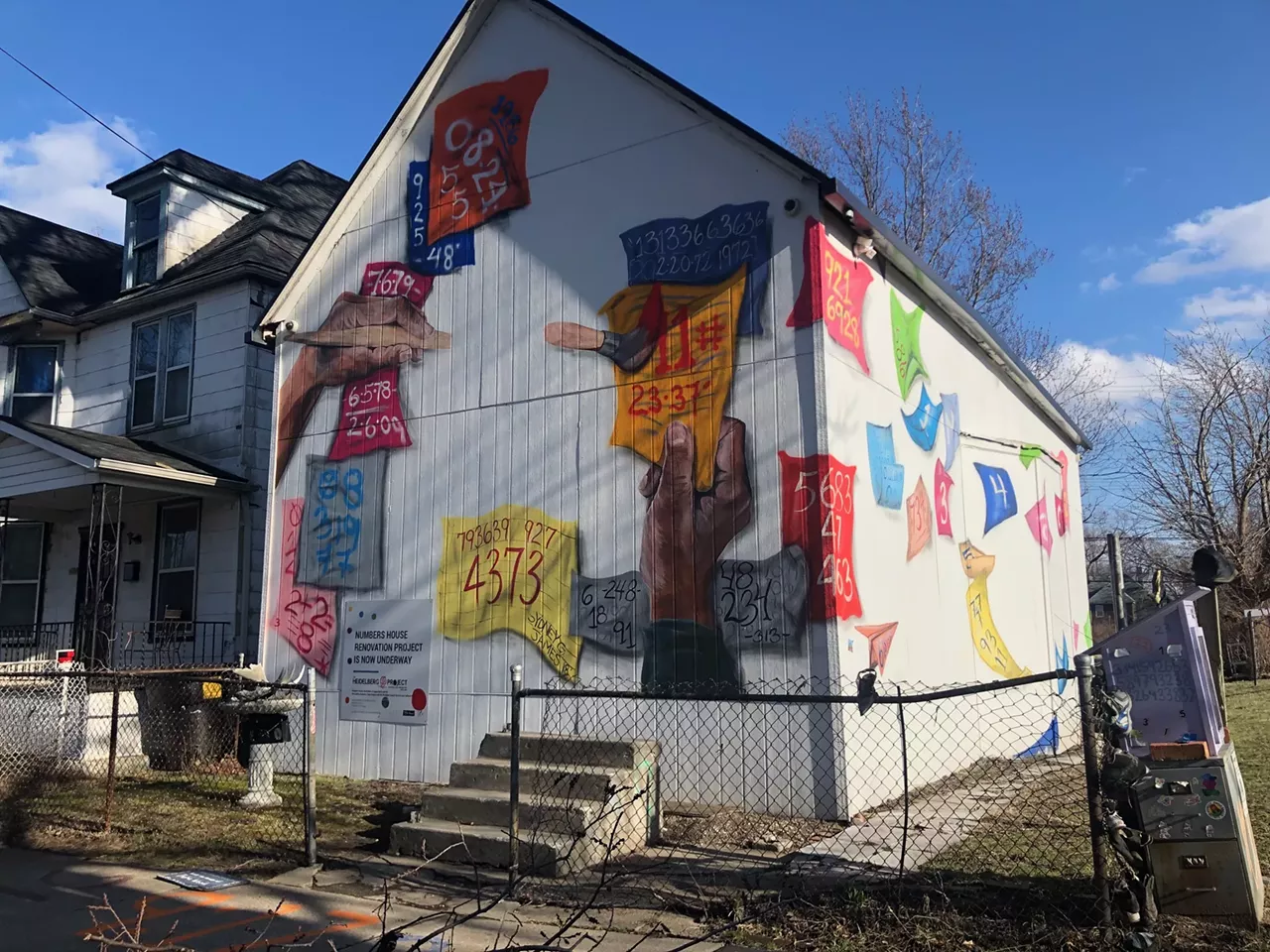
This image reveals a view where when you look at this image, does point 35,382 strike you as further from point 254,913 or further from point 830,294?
point 830,294

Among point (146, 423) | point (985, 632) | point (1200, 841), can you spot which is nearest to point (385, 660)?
point (146, 423)

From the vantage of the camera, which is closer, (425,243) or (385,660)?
(385,660)

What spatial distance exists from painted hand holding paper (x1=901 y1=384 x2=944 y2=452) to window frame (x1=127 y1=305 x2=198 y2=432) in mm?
9934

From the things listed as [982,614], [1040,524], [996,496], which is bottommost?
[982,614]

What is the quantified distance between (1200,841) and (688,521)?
486 cm

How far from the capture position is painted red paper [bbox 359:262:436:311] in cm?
1112

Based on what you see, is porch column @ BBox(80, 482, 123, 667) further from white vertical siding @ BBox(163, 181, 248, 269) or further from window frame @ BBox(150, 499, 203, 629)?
white vertical siding @ BBox(163, 181, 248, 269)

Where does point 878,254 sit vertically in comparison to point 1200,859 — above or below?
above

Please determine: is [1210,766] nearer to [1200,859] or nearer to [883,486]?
[1200,859]

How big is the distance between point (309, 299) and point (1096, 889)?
10407 millimetres

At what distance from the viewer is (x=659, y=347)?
9203 mm

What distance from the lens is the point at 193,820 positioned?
331 inches

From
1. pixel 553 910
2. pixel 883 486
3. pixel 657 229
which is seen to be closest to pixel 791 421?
pixel 883 486

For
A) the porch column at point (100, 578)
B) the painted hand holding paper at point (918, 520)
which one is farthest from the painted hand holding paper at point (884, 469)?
the porch column at point (100, 578)
